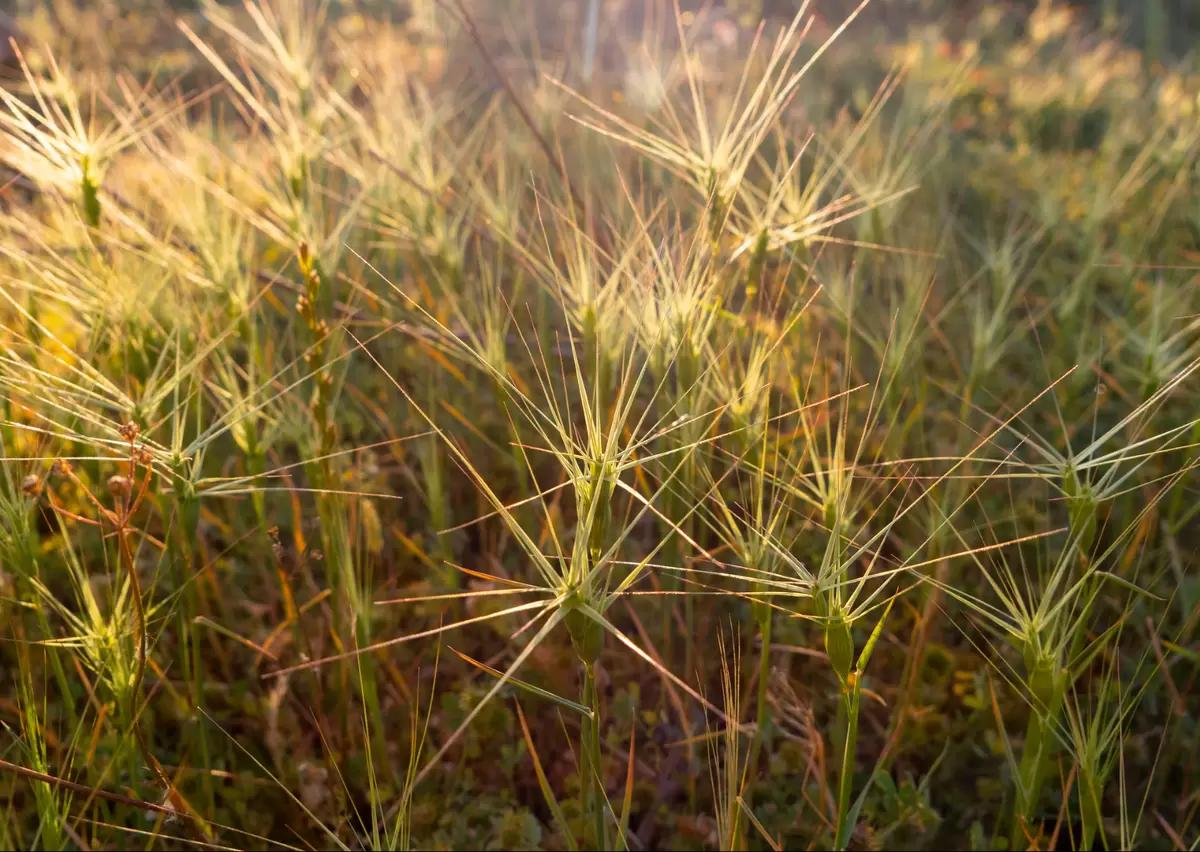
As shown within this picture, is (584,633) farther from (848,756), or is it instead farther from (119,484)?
(119,484)

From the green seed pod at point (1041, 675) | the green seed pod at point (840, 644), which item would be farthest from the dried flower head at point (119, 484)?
the green seed pod at point (1041, 675)

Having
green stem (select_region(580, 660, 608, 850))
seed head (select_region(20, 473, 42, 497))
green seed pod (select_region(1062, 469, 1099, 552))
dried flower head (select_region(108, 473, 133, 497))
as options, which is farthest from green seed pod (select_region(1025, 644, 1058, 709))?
seed head (select_region(20, 473, 42, 497))

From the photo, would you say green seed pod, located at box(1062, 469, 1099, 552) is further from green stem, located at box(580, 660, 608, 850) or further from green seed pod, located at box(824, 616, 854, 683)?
green stem, located at box(580, 660, 608, 850)

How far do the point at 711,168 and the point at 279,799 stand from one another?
0.90 meters

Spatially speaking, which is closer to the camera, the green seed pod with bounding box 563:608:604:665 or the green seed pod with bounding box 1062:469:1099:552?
the green seed pod with bounding box 563:608:604:665

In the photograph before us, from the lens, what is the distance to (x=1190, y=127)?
2.41m

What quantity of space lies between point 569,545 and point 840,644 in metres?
0.76

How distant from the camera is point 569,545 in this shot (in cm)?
146

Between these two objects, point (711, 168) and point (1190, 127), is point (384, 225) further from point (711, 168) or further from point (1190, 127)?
point (1190, 127)

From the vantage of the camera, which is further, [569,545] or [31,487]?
[569,545]

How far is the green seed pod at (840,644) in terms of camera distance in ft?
2.37

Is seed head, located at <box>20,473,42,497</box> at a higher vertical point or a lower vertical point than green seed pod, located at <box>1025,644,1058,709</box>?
higher

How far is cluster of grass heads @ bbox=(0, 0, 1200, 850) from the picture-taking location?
33.6 inches

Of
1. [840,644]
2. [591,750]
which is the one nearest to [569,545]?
[591,750]
